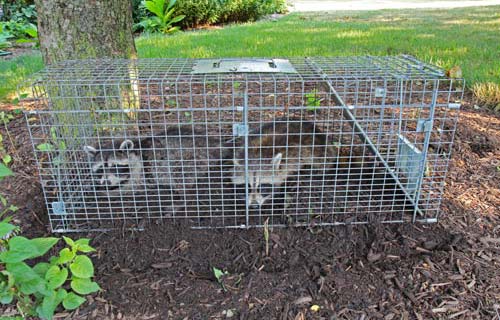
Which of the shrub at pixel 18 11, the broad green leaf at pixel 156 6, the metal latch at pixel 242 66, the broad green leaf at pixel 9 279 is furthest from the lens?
the shrub at pixel 18 11

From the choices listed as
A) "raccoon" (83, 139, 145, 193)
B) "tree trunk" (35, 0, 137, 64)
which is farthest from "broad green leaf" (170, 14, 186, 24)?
"raccoon" (83, 139, 145, 193)

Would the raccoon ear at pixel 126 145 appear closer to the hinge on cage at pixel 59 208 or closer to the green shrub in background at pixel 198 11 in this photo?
the hinge on cage at pixel 59 208

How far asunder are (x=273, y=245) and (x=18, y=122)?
14.0 feet

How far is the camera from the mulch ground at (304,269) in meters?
3.00

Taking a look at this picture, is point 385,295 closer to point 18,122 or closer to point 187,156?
point 187,156

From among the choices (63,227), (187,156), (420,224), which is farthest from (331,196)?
(63,227)

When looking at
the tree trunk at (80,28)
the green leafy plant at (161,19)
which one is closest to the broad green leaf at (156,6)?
the green leafy plant at (161,19)

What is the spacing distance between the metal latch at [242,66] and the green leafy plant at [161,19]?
415 inches

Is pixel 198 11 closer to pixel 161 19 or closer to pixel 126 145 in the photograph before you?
pixel 161 19

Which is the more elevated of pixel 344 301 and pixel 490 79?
pixel 490 79

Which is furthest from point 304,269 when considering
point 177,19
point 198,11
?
point 198,11

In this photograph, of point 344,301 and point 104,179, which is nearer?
point 344,301

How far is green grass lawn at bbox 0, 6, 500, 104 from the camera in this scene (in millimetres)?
7859

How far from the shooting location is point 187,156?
448 centimetres
